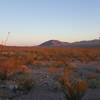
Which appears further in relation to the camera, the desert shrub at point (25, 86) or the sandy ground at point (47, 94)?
the desert shrub at point (25, 86)

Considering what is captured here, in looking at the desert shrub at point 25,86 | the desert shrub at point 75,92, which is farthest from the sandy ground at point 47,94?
the desert shrub at point 75,92

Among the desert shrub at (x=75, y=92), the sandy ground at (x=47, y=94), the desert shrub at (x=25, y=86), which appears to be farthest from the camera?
the desert shrub at (x=25, y=86)

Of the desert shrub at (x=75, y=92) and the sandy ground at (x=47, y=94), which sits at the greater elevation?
the desert shrub at (x=75, y=92)

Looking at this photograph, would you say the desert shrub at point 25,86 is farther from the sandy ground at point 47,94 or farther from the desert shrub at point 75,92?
the desert shrub at point 75,92

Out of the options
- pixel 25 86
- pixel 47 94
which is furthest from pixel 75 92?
pixel 25 86

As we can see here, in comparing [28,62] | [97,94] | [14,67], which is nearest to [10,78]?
[14,67]

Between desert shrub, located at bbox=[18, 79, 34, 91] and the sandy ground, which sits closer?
the sandy ground

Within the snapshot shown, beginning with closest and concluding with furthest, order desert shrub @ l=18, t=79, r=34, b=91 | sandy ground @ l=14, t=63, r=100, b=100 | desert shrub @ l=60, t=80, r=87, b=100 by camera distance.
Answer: desert shrub @ l=60, t=80, r=87, b=100 < sandy ground @ l=14, t=63, r=100, b=100 < desert shrub @ l=18, t=79, r=34, b=91

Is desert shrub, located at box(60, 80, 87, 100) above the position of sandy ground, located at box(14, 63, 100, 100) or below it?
above

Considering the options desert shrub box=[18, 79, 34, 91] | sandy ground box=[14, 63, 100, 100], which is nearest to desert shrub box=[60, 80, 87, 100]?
sandy ground box=[14, 63, 100, 100]

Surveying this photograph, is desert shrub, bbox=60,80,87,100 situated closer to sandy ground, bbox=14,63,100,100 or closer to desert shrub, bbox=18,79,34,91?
sandy ground, bbox=14,63,100,100

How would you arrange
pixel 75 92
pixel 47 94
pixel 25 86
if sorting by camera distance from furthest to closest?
1. pixel 25 86
2. pixel 47 94
3. pixel 75 92

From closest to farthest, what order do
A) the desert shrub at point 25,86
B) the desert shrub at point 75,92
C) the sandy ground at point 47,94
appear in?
the desert shrub at point 75,92 < the sandy ground at point 47,94 < the desert shrub at point 25,86

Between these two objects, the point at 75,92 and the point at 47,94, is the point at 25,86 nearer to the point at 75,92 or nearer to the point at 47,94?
the point at 47,94
